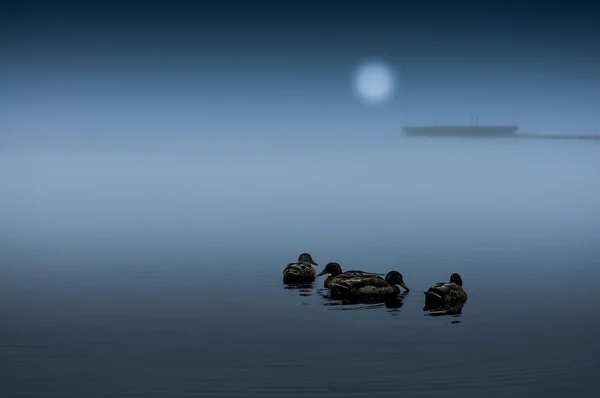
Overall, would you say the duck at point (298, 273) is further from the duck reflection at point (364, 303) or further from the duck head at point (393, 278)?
the duck head at point (393, 278)

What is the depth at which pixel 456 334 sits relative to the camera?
3384 cm

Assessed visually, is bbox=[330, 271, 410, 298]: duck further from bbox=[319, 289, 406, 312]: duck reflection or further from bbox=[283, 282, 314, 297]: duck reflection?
bbox=[283, 282, 314, 297]: duck reflection

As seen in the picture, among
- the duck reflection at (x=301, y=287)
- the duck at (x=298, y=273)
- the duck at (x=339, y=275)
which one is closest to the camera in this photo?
the duck at (x=339, y=275)

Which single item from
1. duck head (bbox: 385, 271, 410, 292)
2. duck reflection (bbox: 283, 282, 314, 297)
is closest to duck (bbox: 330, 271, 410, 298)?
duck head (bbox: 385, 271, 410, 292)

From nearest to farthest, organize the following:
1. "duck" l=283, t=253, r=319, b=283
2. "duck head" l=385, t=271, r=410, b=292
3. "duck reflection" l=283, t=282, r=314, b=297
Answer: "duck head" l=385, t=271, r=410, b=292
"duck reflection" l=283, t=282, r=314, b=297
"duck" l=283, t=253, r=319, b=283

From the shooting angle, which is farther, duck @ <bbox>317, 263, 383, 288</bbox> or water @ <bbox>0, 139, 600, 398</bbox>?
duck @ <bbox>317, 263, 383, 288</bbox>

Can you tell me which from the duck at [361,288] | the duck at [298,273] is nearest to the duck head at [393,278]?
the duck at [361,288]

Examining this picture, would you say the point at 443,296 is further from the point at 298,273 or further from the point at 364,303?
the point at 298,273

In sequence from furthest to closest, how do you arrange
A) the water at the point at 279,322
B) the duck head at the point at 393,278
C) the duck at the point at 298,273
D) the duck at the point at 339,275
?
the duck at the point at 298,273
the duck head at the point at 393,278
the duck at the point at 339,275
the water at the point at 279,322

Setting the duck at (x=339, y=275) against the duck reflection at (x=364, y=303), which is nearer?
the duck reflection at (x=364, y=303)

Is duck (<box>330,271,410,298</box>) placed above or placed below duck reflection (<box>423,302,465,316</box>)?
above

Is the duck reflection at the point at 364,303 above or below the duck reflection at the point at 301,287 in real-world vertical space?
below

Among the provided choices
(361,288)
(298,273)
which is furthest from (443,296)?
(298,273)

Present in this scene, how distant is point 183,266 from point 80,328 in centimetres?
2115
